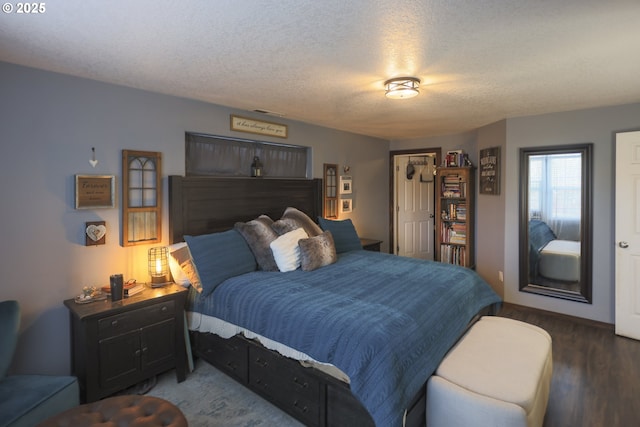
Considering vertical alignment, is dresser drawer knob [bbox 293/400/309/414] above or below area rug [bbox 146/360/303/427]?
above

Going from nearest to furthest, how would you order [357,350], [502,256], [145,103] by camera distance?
[357,350] → [145,103] → [502,256]

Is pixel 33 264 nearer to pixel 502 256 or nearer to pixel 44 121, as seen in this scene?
pixel 44 121

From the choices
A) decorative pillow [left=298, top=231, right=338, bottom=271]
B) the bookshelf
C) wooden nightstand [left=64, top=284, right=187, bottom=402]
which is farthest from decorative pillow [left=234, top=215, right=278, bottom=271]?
the bookshelf

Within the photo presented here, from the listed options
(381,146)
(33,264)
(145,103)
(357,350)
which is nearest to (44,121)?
(145,103)

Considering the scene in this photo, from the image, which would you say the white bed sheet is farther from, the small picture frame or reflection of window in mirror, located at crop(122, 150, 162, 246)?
the small picture frame

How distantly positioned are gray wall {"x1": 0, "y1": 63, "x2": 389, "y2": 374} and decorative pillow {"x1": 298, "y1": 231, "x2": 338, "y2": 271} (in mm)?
1285

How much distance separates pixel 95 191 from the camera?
2.64m

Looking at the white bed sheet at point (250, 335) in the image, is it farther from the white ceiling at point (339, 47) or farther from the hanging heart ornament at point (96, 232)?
the white ceiling at point (339, 47)

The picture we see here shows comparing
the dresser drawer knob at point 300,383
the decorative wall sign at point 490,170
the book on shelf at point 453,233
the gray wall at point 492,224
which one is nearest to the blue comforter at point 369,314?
the dresser drawer knob at point 300,383

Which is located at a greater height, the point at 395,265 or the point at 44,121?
the point at 44,121

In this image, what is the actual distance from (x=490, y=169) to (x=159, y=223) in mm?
3977

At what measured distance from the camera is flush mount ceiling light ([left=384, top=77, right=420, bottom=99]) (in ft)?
8.50

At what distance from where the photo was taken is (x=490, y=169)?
175 inches

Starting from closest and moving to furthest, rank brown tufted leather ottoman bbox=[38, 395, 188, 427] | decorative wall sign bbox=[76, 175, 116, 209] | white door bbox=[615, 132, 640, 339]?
brown tufted leather ottoman bbox=[38, 395, 188, 427]
decorative wall sign bbox=[76, 175, 116, 209]
white door bbox=[615, 132, 640, 339]
